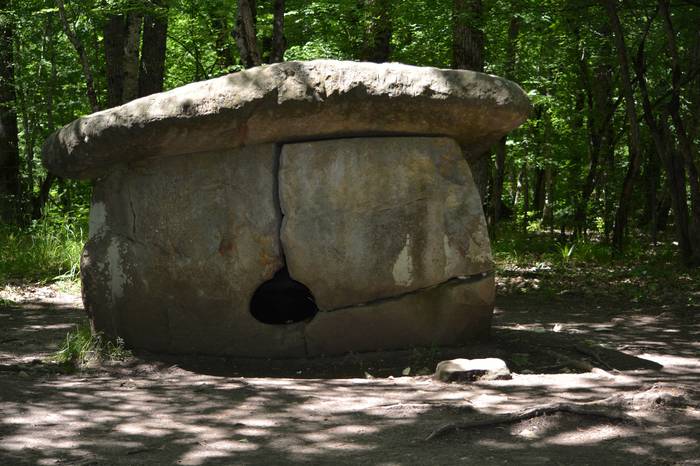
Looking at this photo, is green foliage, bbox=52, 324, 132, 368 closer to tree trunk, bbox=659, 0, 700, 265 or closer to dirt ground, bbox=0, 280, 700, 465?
dirt ground, bbox=0, 280, 700, 465

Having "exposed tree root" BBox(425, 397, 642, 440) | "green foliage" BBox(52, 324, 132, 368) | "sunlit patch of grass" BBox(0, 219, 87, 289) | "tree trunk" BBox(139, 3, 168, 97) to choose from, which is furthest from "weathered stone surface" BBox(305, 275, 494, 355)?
"tree trunk" BBox(139, 3, 168, 97)

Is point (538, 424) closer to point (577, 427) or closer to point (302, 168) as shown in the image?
point (577, 427)

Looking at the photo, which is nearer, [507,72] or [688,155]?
[688,155]

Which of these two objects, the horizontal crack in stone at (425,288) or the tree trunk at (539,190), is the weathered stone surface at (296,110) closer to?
the horizontal crack in stone at (425,288)

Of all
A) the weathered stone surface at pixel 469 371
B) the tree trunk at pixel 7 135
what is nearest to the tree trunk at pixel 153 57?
the tree trunk at pixel 7 135

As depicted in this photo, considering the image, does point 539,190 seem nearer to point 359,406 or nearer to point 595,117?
point 595,117

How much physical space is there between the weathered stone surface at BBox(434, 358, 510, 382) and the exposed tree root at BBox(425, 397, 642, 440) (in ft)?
3.09

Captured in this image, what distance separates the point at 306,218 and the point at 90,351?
69.1 inches

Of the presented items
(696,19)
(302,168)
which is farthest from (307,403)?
(696,19)

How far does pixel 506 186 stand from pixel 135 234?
2051 centimetres

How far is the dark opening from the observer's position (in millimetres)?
6414

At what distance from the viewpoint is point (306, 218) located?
215 inches

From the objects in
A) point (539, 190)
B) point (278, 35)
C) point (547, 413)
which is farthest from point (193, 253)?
point (539, 190)

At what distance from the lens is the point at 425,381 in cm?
504
